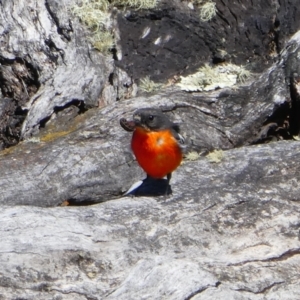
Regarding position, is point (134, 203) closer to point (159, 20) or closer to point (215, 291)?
point (215, 291)

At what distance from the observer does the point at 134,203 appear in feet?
18.3

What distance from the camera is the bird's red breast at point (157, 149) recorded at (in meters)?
5.77

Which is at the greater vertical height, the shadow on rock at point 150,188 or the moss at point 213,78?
the moss at point 213,78

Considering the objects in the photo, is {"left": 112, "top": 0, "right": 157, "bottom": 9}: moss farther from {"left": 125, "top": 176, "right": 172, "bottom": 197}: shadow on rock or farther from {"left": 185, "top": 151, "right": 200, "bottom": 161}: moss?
{"left": 125, "top": 176, "right": 172, "bottom": 197}: shadow on rock

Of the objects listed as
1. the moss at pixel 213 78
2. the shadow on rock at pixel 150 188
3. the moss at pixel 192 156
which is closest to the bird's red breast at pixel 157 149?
the shadow on rock at pixel 150 188

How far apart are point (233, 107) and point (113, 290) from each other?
9.27 ft

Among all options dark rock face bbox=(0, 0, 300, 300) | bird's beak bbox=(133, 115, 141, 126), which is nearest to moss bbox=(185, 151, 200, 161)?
dark rock face bbox=(0, 0, 300, 300)

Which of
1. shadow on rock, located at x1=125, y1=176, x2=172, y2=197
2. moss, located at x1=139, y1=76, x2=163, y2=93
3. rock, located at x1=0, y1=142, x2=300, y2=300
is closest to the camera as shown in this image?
rock, located at x1=0, y1=142, x2=300, y2=300

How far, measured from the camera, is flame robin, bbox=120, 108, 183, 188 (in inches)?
227

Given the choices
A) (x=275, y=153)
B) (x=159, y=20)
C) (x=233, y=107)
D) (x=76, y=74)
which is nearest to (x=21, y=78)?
(x=76, y=74)

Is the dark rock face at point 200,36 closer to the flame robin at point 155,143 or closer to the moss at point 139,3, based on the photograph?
the moss at point 139,3

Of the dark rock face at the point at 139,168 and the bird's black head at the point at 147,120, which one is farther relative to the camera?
the bird's black head at the point at 147,120

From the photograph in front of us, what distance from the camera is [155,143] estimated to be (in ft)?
19.0

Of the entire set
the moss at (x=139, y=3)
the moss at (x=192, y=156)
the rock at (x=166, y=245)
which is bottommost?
the rock at (x=166, y=245)
